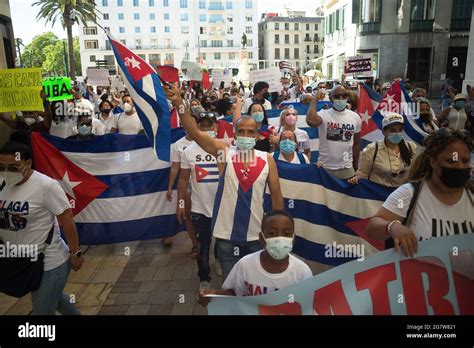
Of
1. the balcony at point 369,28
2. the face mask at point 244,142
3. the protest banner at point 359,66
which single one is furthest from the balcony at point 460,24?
the face mask at point 244,142

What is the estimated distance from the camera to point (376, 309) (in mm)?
2283

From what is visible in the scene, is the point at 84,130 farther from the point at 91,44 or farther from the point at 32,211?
the point at 91,44

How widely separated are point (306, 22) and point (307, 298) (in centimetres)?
9745

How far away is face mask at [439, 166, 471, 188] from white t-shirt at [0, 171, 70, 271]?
2505mm

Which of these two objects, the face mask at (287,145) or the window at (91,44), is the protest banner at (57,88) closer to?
the face mask at (287,145)

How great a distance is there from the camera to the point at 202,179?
4074 millimetres

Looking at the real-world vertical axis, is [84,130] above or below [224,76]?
below

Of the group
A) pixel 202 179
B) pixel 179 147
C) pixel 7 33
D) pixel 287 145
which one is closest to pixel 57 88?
pixel 7 33

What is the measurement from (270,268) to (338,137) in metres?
3.03

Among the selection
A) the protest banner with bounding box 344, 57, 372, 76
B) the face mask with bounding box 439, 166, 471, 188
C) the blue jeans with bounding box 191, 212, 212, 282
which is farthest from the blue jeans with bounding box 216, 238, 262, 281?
the protest banner with bounding box 344, 57, 372, 76

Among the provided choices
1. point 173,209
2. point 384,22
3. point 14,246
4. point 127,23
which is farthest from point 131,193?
point 127,23

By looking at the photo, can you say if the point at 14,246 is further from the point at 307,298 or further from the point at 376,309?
the point at 376,309

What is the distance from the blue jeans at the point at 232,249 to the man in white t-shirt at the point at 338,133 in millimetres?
2142

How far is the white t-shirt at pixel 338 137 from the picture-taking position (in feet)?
16.6
